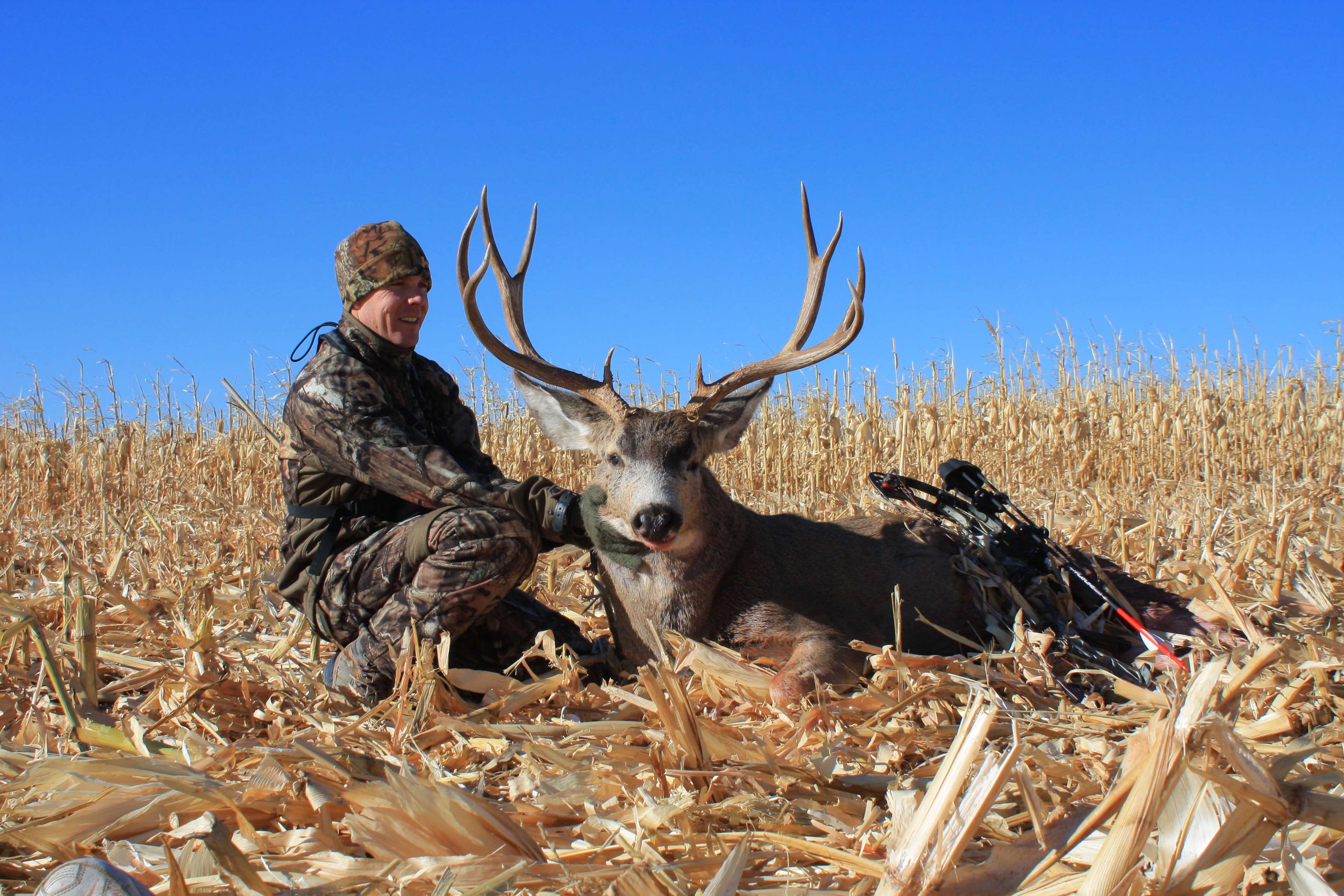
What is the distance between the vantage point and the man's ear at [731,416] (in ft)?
14.8

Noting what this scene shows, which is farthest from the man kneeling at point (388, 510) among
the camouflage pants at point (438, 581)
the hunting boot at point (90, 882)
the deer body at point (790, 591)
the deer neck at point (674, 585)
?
the hunting boot at point (90, 882)

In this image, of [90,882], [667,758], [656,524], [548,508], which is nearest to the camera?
[90,882]

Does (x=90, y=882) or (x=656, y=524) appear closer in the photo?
(x=90, y=882)

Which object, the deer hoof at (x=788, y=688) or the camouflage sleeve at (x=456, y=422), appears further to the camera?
the camouflage sleeve at (x=456, y=422)

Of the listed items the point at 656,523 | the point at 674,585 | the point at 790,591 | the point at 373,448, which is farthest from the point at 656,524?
the point at 373,448

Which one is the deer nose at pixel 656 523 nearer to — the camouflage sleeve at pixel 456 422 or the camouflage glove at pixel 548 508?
the camouflage glove at pixel 548 508

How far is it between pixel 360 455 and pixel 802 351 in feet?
6.50

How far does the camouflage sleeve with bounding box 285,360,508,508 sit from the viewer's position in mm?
4035

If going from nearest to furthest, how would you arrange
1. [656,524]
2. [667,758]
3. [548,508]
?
1. [667,758]
2. [656,524]
3. [548,508]

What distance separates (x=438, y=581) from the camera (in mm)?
3975

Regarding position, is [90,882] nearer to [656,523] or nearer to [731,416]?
[656,523]

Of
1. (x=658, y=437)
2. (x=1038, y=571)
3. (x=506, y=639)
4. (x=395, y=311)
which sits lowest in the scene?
(x=506, y=639)

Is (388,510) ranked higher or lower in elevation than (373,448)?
lower

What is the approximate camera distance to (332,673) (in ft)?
13.3
